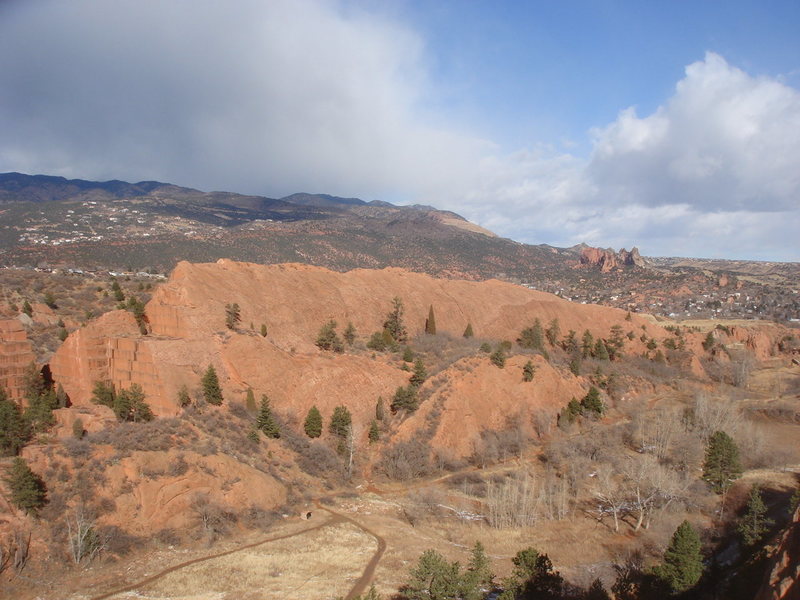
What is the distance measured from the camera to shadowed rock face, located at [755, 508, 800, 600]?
781 cm

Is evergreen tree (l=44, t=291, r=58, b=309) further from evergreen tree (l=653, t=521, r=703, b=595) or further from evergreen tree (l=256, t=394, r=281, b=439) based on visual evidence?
evergreen tree (l=653, t=521, r=703, b=595)

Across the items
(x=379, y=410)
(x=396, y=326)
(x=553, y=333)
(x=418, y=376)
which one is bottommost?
(x=379, y=410)

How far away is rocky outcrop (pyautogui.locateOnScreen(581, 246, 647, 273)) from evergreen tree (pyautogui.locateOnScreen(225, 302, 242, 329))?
435ft

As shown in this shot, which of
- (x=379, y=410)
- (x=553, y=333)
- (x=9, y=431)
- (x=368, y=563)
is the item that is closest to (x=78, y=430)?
(x=9, y=431)

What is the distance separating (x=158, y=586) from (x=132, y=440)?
961cm

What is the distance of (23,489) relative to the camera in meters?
23.4

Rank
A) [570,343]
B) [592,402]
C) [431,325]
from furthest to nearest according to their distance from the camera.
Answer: [431,325] → [570,343] → [592,402]

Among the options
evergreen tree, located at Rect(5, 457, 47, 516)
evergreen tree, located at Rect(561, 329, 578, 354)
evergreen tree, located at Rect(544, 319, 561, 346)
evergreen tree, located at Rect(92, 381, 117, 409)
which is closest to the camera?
evergreen tree, located at Rect(5, 457, 47, 516)

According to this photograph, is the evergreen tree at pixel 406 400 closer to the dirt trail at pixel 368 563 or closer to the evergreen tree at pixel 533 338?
the dirt trail at pixel 368 563

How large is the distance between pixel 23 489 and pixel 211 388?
13142 mm

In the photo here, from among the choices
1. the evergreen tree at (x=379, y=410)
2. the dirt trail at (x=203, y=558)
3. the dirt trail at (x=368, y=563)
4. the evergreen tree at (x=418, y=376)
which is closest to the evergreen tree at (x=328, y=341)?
the evergreen tree at (x=418, y=376)

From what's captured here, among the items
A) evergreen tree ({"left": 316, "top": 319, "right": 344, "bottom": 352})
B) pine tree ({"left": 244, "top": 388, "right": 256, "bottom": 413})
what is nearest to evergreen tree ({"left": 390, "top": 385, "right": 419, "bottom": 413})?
evergreen tree ({"left": 316, "top": 319, "right": 344, "bottom": 352})

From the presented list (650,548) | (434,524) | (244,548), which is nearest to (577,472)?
(650,548)

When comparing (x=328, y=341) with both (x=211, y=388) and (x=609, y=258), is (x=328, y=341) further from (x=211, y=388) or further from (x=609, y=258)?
(x=609, y=258)
